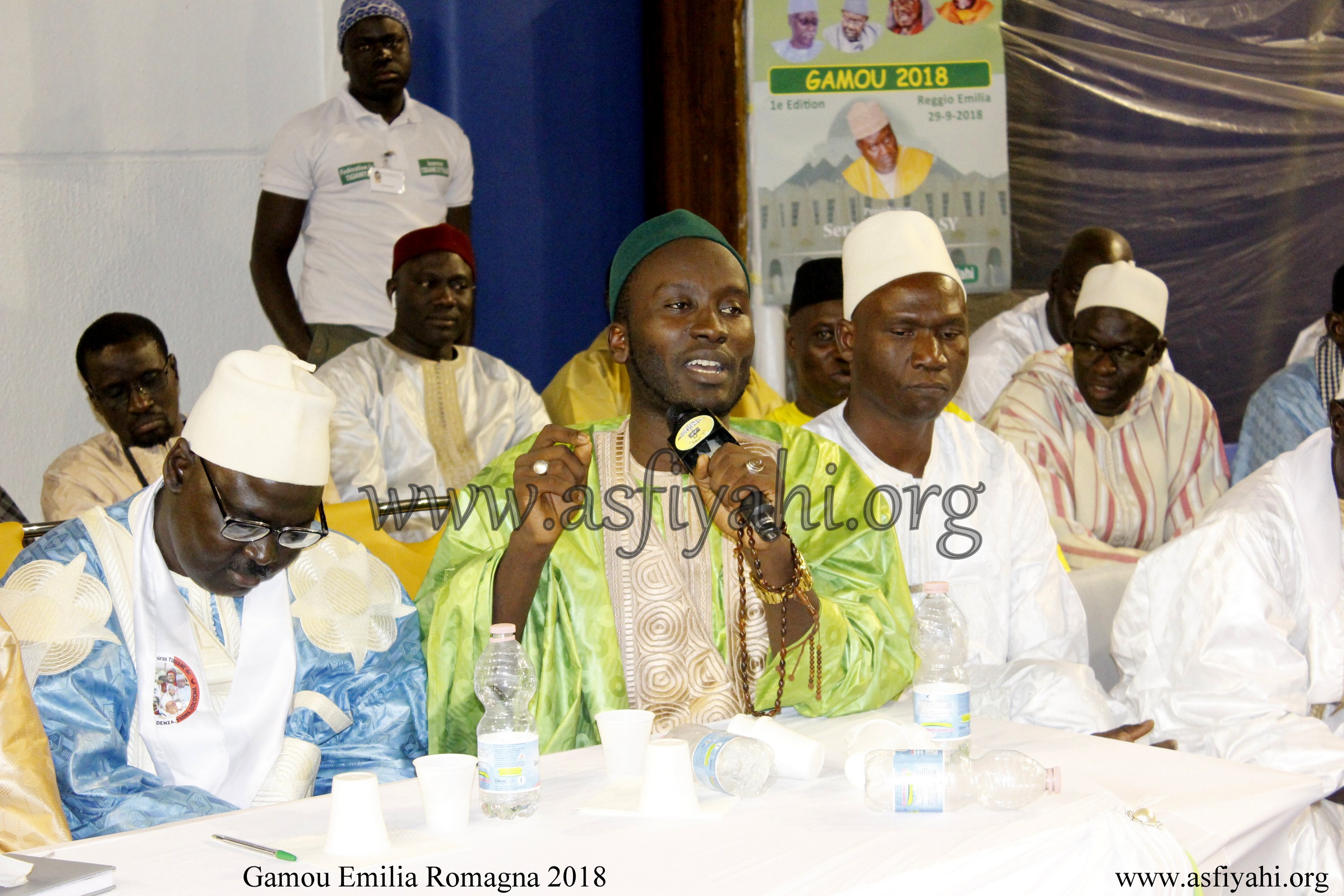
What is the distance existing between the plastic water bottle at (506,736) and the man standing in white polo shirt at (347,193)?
3375 millimetres

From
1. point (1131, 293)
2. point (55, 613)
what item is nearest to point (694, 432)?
point (55, 613)

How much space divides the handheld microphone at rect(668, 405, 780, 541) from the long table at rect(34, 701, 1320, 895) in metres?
0.41

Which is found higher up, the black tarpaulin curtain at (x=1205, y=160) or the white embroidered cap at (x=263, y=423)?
the black tarpaulin curtain at (x=1205, y=160)

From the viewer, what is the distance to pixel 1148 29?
7.23 m

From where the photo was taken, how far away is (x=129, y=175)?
590cm

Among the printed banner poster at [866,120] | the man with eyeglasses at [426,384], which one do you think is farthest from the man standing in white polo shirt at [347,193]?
the printed banner poster at [866,120]

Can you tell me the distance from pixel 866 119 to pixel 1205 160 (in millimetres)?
2240

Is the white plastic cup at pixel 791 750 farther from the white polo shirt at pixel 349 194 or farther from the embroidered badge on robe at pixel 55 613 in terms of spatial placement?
the white polo shirt at pixel 349 194

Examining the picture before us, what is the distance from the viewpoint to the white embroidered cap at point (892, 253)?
11.1ft

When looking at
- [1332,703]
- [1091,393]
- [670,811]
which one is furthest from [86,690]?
[1091,393]

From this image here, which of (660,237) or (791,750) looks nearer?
(791,750)

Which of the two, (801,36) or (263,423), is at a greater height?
(801,36)

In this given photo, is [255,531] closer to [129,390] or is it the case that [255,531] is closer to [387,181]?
[129,390]

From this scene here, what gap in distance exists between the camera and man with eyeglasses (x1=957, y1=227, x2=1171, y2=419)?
5766mm
